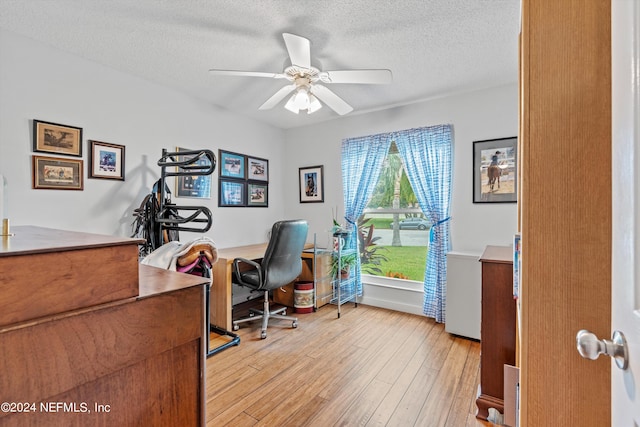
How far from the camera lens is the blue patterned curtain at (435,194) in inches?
117

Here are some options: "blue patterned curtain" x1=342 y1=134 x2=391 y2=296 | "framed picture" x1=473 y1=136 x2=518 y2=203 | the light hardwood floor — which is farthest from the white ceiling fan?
the light hardwood floor

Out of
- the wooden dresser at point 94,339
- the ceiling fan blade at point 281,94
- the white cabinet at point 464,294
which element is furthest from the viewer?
the white cabinet at point 464,294

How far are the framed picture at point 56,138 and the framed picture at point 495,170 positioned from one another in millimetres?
3577

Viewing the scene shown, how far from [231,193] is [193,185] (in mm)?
509

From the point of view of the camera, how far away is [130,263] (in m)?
0.80

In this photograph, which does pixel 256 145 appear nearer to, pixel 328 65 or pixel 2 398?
pixel 328 65

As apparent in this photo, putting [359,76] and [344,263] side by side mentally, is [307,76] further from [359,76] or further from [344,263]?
[344,263]

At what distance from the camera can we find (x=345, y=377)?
2033 mm

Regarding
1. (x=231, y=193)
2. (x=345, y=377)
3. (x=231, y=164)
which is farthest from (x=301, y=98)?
(x=345, y=377)

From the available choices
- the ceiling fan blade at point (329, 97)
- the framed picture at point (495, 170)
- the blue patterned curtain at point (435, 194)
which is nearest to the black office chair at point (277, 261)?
the ceiling fan blade at point (329, 97)

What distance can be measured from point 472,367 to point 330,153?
279cm

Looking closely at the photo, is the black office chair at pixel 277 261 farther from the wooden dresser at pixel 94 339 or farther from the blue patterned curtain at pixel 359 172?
the wooden dresser at pixel 94 339

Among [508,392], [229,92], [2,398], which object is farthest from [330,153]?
[2,398]

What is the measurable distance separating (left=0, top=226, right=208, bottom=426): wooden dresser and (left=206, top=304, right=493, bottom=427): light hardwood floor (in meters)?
0.96
